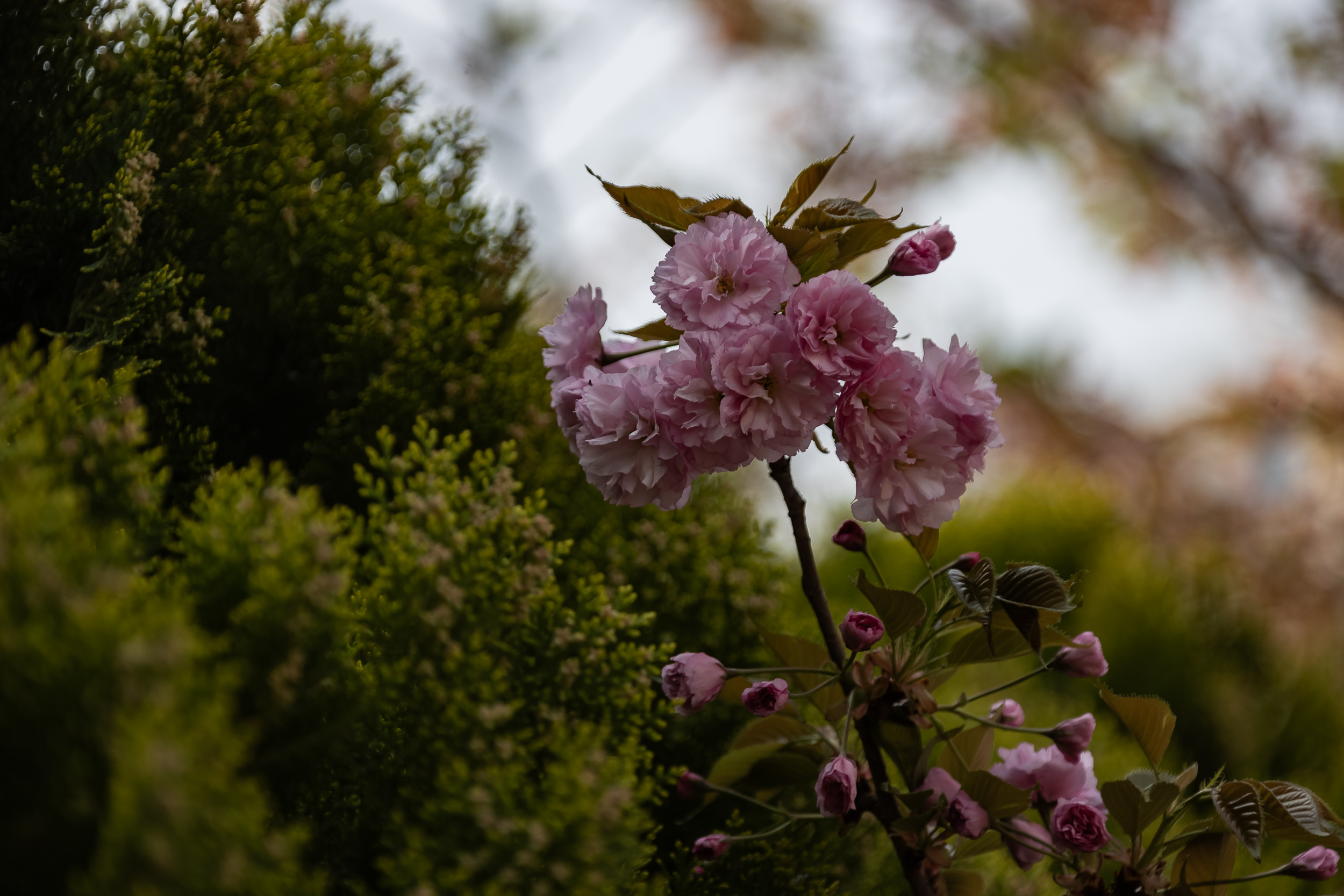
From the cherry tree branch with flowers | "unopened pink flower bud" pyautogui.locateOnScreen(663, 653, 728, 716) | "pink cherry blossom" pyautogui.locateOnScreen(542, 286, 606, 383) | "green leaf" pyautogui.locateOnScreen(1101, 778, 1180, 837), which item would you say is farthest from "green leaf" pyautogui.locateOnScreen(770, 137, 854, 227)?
"green leaf" pyautogui.locateOnScreen(1101, 778, 1180, 837)

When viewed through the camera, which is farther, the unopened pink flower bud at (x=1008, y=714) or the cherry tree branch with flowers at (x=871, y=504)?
the unopened pink flower bud at (x=1008, y=714)

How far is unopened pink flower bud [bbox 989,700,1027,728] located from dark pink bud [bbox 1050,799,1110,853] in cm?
7

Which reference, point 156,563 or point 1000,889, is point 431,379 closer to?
point 156,563

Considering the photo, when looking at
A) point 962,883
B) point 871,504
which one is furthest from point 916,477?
point 962,883

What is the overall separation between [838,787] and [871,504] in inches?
5.1

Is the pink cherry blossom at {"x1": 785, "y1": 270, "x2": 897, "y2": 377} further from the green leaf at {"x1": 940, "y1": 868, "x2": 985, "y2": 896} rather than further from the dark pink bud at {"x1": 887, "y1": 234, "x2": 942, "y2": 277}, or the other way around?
the green leaf at {"x1": 940, "y1": 868, "x2": 985, "y2": 896}

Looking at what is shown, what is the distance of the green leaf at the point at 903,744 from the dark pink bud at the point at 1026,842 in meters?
0.06

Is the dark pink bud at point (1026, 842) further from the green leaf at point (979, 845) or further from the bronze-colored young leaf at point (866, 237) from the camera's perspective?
the bronze-colored young leaf at point (866, 237)

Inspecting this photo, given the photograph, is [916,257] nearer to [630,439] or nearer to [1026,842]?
[630,439]

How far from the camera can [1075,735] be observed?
18.7 inches

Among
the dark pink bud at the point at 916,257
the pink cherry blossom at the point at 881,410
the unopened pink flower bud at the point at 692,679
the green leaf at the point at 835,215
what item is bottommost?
the unopened pink flower bud at the point at 692,679

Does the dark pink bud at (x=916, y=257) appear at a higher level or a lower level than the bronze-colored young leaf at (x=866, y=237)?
lower

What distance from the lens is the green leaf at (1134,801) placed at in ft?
1.47

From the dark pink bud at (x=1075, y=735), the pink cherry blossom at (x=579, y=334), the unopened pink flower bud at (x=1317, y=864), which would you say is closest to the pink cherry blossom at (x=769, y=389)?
the pink cherry blossom at (x=579, y=334)
